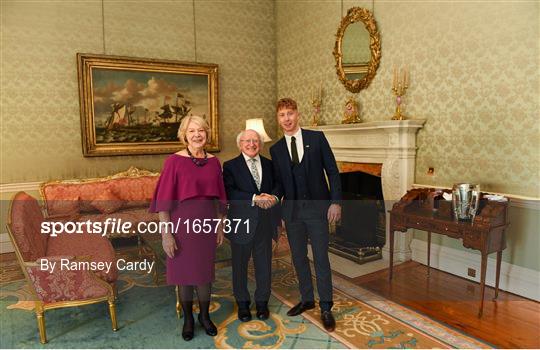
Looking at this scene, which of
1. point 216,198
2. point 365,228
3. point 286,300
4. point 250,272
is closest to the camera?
point 216,198

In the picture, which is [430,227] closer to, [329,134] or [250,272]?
[250,272]

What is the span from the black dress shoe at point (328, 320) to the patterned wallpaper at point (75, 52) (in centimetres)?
385

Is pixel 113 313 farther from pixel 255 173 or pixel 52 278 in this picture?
pixel 255 173

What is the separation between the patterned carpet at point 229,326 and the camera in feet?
9.04

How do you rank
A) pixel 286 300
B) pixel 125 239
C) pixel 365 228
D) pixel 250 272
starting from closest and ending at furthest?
pixel 286 300, pixel 250 272, pixel 365 228, pixel 125 239

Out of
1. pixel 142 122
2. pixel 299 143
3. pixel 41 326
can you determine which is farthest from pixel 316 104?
pixel 41 326

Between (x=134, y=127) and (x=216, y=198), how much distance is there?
3423mm

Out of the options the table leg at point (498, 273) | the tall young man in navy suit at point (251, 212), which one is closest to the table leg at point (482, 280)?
the table leg at point (498, 273)

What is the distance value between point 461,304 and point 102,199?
168 inches

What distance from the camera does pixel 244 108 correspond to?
6656 mm

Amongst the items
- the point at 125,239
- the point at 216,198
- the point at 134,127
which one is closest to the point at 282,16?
the point at 134,127

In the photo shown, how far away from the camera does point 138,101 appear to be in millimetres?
5730

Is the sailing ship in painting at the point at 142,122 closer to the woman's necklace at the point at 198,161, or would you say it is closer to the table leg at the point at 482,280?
the woman's necklace at the point at 198,161

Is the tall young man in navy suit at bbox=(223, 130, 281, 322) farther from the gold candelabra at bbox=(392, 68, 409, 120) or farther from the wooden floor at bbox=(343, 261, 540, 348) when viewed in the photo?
the gold candelabra at bbox=(392, 68, 409, 120)
